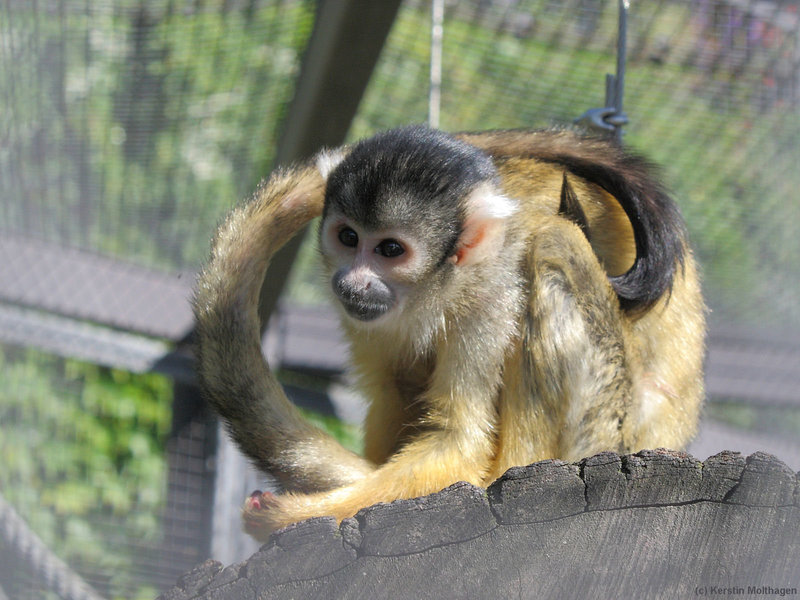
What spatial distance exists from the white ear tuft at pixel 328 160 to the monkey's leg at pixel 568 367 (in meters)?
0.88

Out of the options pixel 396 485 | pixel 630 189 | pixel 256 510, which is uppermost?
pixel 630 189

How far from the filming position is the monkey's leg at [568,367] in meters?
2.63

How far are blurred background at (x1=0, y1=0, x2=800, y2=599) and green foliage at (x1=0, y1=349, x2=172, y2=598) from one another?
2 cm

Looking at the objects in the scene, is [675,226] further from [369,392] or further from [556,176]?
[369,392]

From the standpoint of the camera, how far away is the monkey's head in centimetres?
281

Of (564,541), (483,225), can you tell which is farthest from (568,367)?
(564,541)

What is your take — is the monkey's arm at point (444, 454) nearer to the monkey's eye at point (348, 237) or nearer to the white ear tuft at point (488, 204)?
the white ear tuft at point (488, 204)

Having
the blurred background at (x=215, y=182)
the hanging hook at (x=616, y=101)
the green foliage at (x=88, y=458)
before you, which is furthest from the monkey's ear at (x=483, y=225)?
the green foliage at (x=88, y=458)

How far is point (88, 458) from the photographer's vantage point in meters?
6.43

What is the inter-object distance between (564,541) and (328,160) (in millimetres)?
1797

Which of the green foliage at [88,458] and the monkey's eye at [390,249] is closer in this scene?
the monkey's eye at [390,249]

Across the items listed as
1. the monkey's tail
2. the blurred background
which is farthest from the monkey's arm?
the blurred background

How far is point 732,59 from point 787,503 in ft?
12.4

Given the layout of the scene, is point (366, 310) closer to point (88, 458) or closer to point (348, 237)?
point (348, 237)
